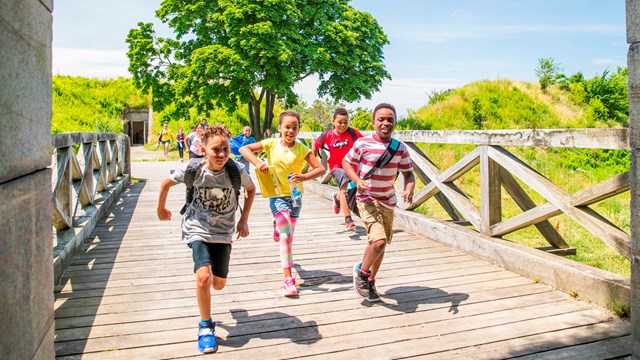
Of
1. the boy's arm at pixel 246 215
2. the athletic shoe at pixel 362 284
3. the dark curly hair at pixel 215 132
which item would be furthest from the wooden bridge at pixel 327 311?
the dark curly hair at pixel 215 132

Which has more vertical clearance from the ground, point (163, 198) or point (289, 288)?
point (163, 198)

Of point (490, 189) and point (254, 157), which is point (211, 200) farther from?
point (490, 189)

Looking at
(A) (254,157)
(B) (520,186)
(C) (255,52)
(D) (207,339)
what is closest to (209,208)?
(D) (207,339)

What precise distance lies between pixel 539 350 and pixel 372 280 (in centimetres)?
134

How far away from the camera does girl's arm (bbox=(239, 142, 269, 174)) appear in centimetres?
413

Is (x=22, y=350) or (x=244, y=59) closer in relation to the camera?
(x=22, y=350)

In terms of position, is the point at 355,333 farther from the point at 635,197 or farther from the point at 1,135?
the point at 1,135

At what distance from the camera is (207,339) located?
10.0ft

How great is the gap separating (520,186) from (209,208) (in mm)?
3357

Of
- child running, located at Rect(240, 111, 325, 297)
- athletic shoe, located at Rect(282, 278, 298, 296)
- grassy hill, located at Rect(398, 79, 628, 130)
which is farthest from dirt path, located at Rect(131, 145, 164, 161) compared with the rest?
athletic shoe, located at Rect(282, 278, 298, 296)

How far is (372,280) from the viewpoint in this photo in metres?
3.96

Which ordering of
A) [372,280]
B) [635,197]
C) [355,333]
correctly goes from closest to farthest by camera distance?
[635,197], [355,333], [372,280]

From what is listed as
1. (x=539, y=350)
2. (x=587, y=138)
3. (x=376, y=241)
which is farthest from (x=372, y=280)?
(x=587, y=138)

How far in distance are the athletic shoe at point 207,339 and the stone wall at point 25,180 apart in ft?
3.36
